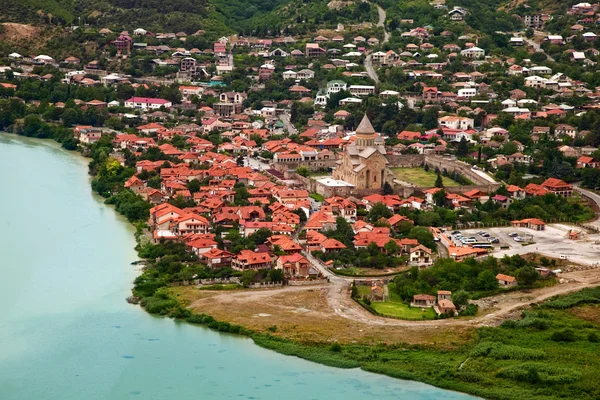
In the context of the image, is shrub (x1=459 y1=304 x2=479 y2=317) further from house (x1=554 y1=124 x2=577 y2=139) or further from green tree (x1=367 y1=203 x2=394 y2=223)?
house (x1=554 y1=124 x2=577 y2=139)

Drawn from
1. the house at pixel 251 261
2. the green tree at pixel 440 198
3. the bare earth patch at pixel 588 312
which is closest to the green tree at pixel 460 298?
the bare earth patch at pixel 588 312

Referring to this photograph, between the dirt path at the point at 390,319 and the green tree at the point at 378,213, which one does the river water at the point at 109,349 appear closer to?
the dirt path at the point at 390,319

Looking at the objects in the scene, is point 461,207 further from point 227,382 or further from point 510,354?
point 227,382

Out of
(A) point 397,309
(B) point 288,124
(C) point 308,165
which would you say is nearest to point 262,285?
(A) point 397,309

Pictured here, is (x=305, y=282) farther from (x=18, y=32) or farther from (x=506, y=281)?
(x=18, y=32)

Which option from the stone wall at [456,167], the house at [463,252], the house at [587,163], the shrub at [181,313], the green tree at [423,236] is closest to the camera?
the shrub at [181,313]

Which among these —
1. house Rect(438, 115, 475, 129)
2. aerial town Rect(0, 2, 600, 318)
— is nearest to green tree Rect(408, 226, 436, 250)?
aerial town Rect(0, 2, 600, 318)
